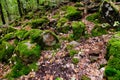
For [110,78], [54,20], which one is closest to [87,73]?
[110,78]

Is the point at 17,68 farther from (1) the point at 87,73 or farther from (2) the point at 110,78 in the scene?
(2) the point at 110,78

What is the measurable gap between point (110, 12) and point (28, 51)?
5194 mm

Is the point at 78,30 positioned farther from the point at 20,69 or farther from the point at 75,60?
the point at 20,69

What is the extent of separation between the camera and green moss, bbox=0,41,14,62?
9.51 metres

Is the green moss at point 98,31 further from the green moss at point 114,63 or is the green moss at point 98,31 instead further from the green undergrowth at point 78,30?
the green moss at point 114,63

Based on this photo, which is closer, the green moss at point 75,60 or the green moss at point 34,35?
the green moss at point 75,60

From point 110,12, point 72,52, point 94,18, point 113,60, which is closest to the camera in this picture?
point 113,60

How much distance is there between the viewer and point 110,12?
10.4m

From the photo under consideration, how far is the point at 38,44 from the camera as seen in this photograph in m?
9.19

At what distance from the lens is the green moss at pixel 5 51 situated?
31.2ft

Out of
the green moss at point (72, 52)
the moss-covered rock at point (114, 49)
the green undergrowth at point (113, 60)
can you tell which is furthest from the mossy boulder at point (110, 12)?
the green moss at point (72, 52)

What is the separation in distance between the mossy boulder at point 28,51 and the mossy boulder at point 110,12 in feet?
14.3

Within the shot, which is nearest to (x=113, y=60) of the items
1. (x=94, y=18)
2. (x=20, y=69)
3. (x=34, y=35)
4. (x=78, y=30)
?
(x=78, y=30)

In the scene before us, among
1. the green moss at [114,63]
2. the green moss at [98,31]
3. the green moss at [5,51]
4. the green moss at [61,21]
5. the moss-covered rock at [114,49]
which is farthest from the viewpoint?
the green moss at [61,21]
